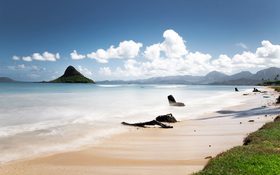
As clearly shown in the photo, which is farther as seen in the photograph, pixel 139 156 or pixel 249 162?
pixel 139 156

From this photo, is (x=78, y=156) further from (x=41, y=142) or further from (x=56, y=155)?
(x=41, y=142)

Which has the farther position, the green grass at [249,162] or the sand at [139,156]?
the sand at [139,156]

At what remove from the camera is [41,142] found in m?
19.3

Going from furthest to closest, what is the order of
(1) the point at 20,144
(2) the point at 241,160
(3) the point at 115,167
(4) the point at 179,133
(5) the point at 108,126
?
(5) the point at 108,126
(4) the point at 179,133
(1) the point at 20,144
(3) the point at 115,167
(2) the point at 241,160

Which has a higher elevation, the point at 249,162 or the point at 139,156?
the point at 249,162

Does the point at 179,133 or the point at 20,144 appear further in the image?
the point at 179,133

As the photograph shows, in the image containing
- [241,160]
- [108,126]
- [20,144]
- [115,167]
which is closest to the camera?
[241,160]

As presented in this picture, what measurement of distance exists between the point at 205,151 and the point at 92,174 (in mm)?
6650

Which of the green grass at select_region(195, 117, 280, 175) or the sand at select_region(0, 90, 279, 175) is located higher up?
the green grass at select_region(195, 117, 280, 175)

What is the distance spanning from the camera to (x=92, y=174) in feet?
41.2

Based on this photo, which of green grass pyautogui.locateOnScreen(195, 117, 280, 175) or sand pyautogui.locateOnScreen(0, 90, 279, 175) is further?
sand pyautogui.locateOnScreen(0, 90, 279, 175)

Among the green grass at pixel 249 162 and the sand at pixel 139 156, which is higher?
the green grass at pixel 249 162

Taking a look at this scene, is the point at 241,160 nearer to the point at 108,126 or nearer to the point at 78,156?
the point at 78,156

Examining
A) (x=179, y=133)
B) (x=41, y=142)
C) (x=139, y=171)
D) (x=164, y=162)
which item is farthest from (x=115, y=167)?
(x=179, y=133)
